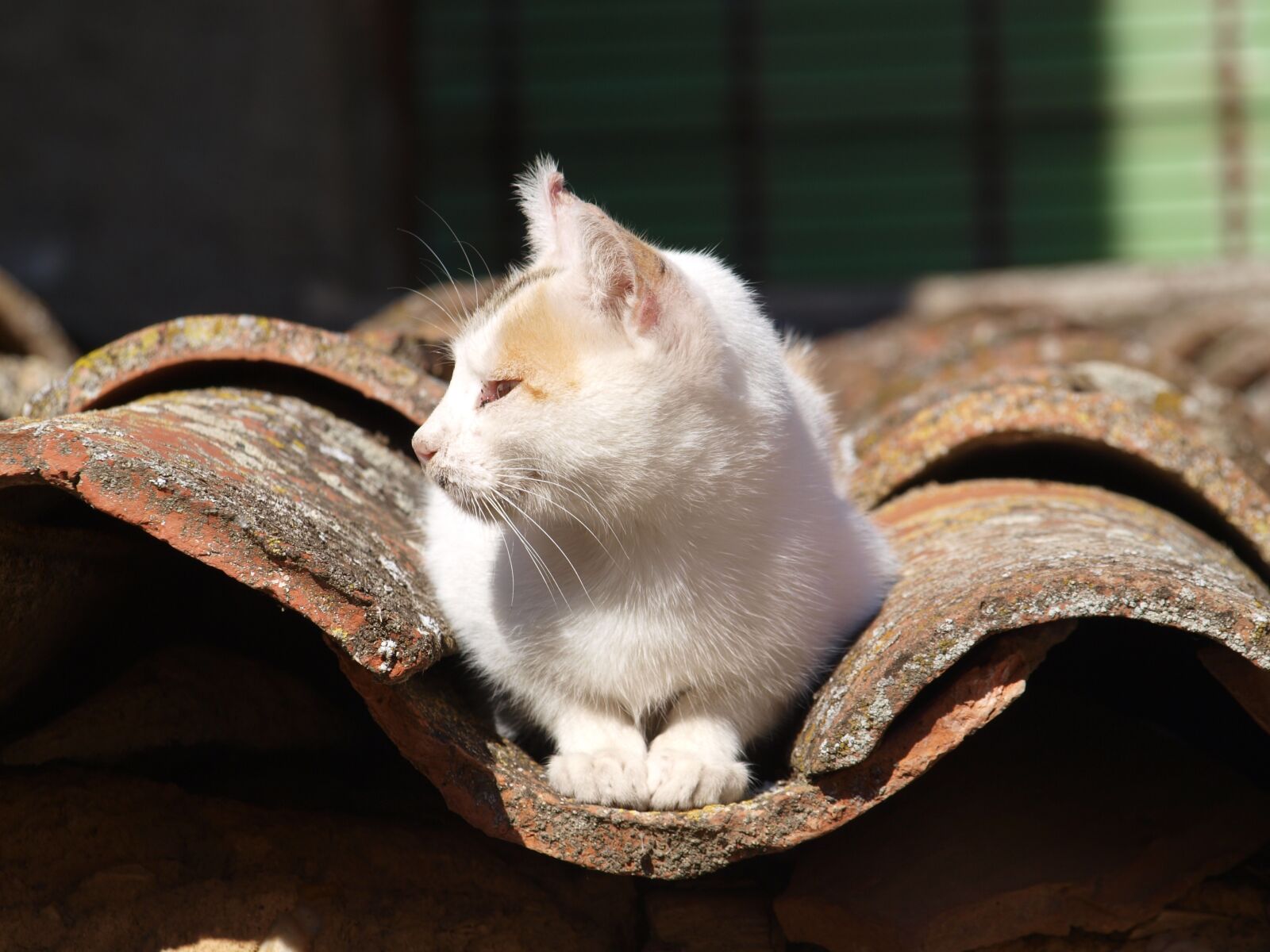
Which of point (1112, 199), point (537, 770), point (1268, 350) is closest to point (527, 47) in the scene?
point (1112, 199)

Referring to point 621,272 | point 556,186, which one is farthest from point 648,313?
point 556,186

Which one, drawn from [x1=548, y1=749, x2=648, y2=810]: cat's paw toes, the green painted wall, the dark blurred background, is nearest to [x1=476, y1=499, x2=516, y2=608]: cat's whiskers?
[x1=548, y1=749, x2=648, y2=810]: cat's paw toes

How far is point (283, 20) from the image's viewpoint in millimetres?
7398

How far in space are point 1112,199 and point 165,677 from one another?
7330 mm

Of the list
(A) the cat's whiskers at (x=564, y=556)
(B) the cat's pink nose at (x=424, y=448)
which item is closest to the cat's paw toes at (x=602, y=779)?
(A) the cat's whiskers at (x=564, y=556)

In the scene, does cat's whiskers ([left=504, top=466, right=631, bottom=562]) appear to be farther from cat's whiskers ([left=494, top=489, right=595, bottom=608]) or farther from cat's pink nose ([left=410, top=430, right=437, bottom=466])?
cat's pink nose ([left=410, top=430, right=437, bottom=466])

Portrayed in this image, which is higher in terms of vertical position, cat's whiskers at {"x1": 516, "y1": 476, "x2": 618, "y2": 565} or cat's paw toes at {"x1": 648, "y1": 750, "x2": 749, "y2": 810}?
cat's whiskers at {"x1": 516, "y1": 476, "x2": 618, "y2": 565}

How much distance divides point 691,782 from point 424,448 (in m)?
0.78

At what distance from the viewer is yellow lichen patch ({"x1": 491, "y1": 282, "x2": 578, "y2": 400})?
2418 mm

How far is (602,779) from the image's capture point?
2.26 m

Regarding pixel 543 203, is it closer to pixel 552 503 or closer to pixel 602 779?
pixel 552 503

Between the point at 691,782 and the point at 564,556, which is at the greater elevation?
the point at 564,556

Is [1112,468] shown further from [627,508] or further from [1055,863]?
[627,508]

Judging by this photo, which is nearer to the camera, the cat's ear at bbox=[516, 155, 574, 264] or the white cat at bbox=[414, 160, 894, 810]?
the white cat at bbox=[414, 160, 894, 810]
